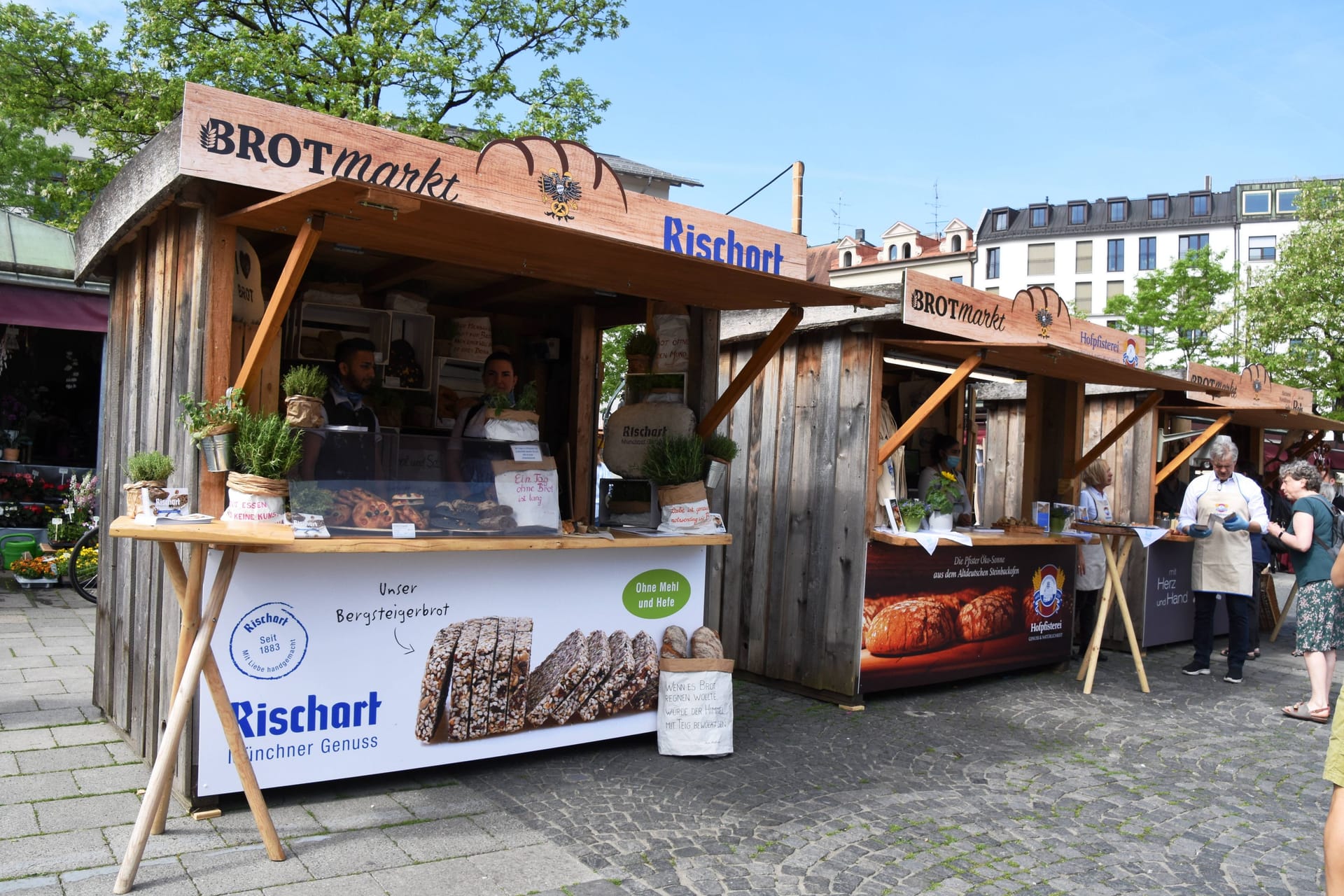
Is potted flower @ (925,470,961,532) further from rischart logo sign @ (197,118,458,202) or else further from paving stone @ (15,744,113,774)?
paving stone @ (15,744,113,774)

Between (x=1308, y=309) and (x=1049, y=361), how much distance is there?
18272 mm

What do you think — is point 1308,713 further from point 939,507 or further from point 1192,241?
point 1192,241

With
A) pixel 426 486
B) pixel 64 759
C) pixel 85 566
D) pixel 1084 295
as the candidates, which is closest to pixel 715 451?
pixel 426 486

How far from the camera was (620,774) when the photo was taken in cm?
462

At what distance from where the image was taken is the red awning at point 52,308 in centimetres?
880

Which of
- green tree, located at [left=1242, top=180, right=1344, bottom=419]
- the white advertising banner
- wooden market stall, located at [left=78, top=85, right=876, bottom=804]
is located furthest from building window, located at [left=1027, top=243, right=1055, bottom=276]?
the white advertising banner

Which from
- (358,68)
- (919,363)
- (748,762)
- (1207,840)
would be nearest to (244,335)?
(748,762)

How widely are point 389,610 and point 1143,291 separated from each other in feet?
107

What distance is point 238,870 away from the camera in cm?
330

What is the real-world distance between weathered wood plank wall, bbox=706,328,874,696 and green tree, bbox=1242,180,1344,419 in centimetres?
1925

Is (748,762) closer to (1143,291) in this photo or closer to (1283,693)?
(1283,693)

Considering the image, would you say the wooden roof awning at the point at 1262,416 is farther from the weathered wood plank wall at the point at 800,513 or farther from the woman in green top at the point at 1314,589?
the weathered wood plank wall at the point at 800,513

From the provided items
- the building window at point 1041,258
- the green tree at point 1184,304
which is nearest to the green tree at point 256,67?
the green tree at point 1184,304

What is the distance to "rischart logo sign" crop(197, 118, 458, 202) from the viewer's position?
138 inches
